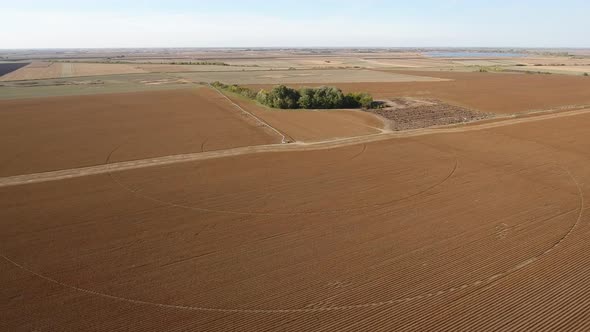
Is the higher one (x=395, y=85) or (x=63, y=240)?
(x=395, y=85)

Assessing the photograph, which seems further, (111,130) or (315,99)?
(315,99)

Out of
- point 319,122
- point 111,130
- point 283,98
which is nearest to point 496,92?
point 283,98

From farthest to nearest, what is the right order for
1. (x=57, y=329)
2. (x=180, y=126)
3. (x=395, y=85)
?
(x=395, y=85), (x=180, y=126), (x=57, y=329)

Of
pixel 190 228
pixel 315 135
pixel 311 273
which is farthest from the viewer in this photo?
pixel 315 135

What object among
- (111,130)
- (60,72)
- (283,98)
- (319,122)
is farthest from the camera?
(60,72)

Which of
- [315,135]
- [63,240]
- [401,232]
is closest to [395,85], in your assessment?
[315,135]

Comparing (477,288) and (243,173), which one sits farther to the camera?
(243,173)

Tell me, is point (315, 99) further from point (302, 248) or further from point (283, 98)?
point (302, 248)

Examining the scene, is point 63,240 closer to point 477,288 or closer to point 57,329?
point 57,329

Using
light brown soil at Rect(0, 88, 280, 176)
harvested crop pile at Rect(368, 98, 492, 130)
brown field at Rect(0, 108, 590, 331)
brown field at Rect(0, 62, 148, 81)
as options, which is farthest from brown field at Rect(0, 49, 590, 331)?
brown field at Rect(0, 62, 148, 81)
